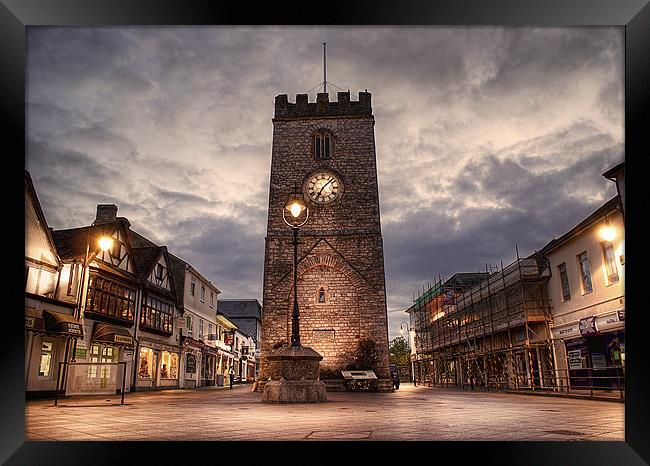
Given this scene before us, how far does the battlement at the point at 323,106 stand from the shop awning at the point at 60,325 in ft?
40.6

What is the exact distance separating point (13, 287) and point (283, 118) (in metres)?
17.8

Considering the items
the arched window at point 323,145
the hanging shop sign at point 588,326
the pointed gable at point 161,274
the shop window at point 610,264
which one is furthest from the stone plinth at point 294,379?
the pointed gable at point 161,274

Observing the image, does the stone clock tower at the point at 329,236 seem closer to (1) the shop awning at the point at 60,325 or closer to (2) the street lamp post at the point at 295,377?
(1) the shop awning at the point at 60,325

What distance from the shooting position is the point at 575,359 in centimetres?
1546

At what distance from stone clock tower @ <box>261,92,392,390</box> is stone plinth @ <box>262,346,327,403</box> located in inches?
365

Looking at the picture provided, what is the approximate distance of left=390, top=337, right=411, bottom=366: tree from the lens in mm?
55412

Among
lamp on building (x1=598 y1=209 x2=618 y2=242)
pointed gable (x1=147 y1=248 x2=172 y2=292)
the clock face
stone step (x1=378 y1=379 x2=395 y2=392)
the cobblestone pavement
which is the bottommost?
stone step (x1=378 y1=379 x2=395 y2=392)

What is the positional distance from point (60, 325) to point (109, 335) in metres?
3.55

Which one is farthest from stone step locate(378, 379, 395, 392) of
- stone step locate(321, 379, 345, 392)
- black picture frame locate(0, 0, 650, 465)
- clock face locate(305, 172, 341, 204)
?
black picture frame locate(0, 0, 650, 465)

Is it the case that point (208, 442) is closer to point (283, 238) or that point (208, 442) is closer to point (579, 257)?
point (579, 257)

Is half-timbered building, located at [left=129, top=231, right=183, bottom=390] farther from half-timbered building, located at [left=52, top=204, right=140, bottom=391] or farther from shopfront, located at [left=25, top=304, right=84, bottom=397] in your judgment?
shopfront, located at [left=25, top=304, right=84, bottom=397]

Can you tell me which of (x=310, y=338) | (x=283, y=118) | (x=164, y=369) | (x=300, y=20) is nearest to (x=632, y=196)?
(x=300, y=20)

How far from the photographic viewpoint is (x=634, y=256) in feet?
16.7

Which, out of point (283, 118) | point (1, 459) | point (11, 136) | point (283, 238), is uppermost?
point (283, 118)
